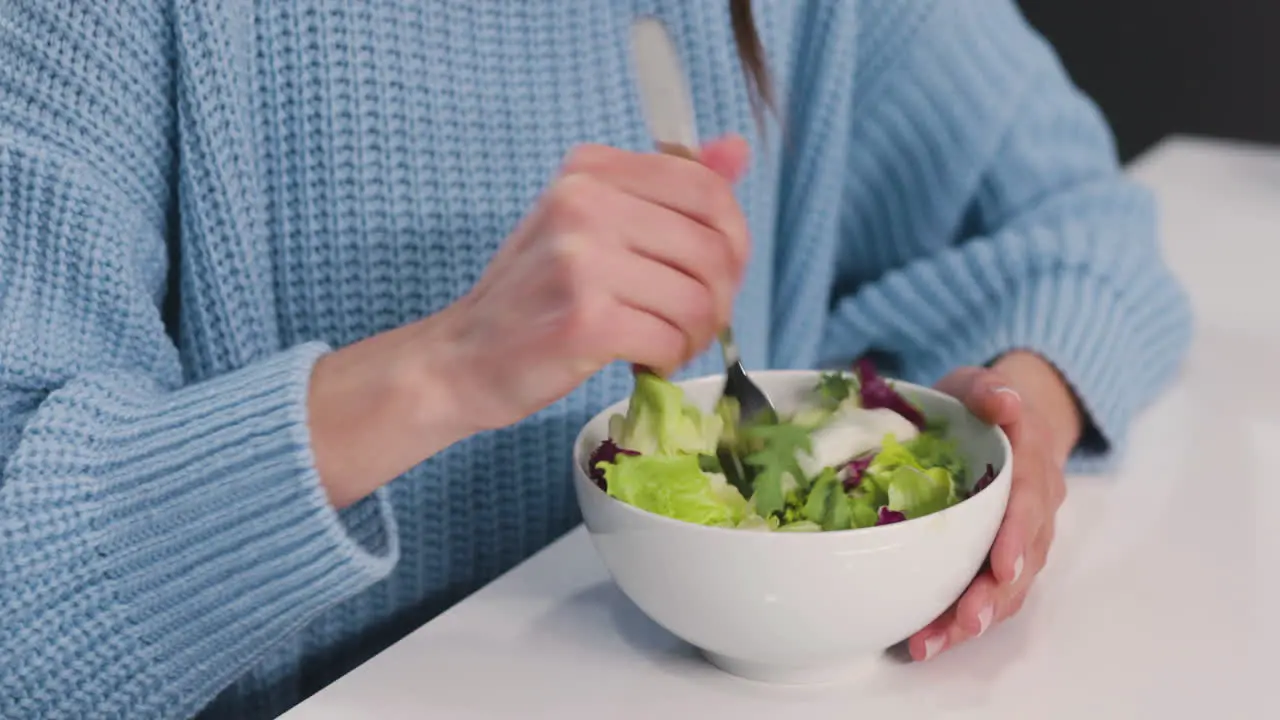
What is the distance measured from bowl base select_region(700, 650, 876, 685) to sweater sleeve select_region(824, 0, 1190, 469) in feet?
1.21

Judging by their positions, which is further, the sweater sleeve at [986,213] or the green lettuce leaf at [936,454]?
the sweater sleeve at [986,213]

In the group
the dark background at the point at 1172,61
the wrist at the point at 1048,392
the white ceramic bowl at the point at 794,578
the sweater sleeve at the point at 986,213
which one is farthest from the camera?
the dark background at the point at 1172,61

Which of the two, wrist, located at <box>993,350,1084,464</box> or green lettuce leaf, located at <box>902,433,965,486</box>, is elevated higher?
green lettuce leaf, located at <box>902,433,965,486</box>

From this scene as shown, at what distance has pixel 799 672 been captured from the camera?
1.95ft

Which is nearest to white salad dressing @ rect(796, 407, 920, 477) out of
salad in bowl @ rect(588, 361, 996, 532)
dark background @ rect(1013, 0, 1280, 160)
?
salad in bowl @ rect(588, 361, 996, 532)

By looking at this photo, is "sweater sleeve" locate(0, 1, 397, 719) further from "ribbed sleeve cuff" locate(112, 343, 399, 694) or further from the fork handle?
the fork handle

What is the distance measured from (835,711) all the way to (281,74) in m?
0.49

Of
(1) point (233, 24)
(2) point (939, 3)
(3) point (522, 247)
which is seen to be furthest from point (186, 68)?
(2) point (939, 3)

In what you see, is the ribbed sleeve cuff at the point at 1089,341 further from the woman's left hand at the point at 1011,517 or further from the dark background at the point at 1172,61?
the dark background at the point at 1172,61

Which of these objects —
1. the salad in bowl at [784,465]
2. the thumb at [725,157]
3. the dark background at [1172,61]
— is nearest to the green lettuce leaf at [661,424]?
the salad in bowl at [784,465]

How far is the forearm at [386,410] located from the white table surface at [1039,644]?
0.28ft

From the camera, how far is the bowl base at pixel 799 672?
0.59 m

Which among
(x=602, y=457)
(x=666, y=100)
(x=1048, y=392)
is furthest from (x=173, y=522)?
(x=1048, y=392)

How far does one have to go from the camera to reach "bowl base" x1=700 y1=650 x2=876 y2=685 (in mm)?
592
